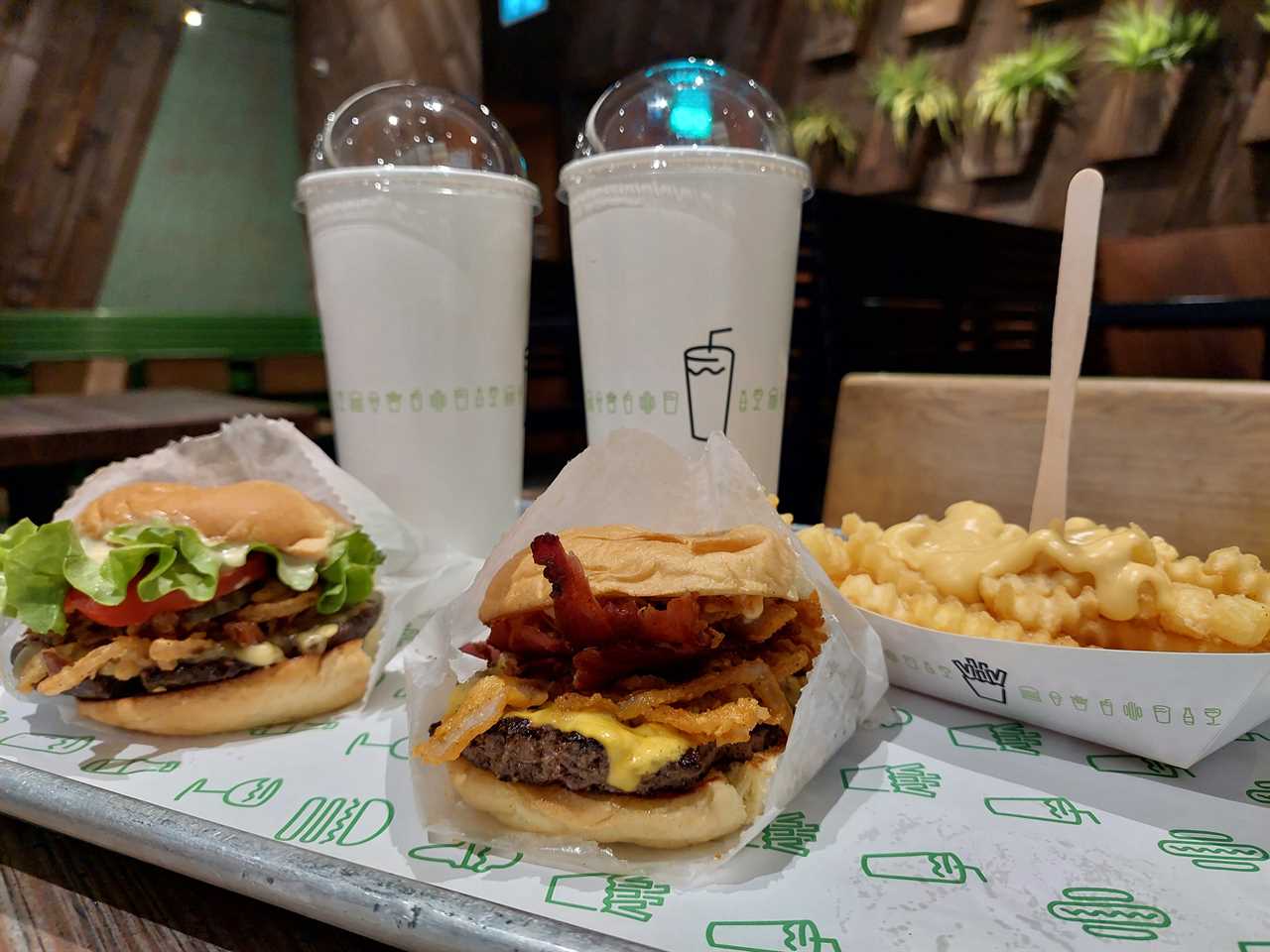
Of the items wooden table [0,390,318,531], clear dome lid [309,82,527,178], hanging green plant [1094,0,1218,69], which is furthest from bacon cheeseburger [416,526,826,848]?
hanging green plant [1094,0,1218,69]

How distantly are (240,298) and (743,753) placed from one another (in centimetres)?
567

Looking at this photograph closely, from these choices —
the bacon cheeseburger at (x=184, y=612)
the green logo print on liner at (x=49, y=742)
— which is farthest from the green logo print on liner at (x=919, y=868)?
the green logo print on liner at (x=49, y=742)

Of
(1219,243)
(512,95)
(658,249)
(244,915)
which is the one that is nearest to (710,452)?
(658,249)

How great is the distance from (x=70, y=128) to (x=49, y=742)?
5026 mm

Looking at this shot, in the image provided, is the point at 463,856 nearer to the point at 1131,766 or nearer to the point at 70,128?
the point at 1131,766

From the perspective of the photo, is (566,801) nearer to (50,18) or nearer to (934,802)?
(934,802)

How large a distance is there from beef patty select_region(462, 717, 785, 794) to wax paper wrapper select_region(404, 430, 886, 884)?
0.06 m

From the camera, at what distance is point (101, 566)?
4.11 feet

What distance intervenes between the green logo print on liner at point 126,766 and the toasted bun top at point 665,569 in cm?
49

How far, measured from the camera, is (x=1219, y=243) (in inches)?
167

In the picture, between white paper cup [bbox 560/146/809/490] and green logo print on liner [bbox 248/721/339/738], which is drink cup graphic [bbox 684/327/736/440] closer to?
white paper cup [bbox 560/146/809/490]

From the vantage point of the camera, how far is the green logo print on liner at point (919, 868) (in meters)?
0.87

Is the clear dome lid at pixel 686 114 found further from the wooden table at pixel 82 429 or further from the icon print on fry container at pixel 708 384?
the wooden table at pixel 82 429

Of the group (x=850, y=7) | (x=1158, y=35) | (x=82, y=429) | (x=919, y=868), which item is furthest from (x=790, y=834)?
(x=850, y=7)
